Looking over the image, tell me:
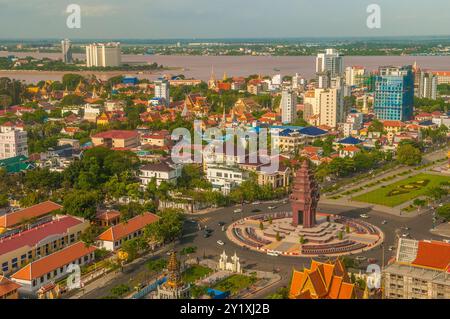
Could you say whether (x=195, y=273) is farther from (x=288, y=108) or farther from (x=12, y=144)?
(x=288, y=108)

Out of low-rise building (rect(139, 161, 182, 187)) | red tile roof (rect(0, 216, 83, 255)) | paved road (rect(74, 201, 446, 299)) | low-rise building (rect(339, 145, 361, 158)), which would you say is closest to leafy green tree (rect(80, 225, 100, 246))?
red tile roof (rect(0, 216, 83, 255))

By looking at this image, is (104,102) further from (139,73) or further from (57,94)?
(139,73)

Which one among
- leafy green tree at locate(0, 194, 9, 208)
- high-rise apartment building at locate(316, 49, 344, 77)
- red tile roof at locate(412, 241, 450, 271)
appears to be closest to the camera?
red tile roof at locate(412, 241, 450, 271)

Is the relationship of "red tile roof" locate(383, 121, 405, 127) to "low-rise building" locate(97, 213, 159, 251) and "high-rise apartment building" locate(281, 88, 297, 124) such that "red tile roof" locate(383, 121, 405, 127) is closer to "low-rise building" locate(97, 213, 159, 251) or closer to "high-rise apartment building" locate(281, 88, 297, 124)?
"high-rise apartment building" locate(281, 88, 297, 124)

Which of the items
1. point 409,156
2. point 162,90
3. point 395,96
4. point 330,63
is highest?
point 330,63

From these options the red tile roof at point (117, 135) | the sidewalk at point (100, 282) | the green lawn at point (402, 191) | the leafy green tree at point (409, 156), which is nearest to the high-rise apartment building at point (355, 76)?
the leafy green tree at point (409, 156)

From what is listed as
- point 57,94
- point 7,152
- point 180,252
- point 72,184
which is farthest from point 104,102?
point 180,252

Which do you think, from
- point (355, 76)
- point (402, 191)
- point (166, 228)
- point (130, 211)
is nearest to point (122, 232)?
point (166, 228)
